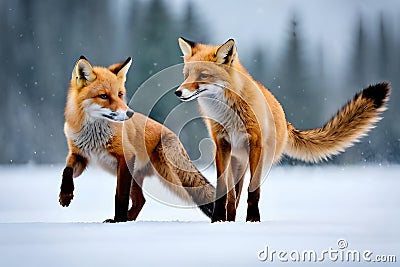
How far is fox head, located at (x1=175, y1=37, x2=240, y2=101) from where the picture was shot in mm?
3416

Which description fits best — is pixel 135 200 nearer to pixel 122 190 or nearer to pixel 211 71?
pixel 122 190

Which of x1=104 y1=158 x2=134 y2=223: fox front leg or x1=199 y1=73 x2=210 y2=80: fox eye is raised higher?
x1=199 y1=73 x2=210 y2=80: fox eye

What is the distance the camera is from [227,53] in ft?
11.5

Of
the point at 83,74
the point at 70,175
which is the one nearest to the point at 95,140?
the point at 70,175

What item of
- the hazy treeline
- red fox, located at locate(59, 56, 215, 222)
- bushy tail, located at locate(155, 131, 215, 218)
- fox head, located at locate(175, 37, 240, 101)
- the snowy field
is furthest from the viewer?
the hazy treeline

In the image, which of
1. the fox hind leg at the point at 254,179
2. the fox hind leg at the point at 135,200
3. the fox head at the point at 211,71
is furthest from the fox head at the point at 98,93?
the fox hind leg at the point at 254,179

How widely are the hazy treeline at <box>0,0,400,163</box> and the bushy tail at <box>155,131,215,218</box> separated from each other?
15.9 feet

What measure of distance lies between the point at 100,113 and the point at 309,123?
6.04 meters

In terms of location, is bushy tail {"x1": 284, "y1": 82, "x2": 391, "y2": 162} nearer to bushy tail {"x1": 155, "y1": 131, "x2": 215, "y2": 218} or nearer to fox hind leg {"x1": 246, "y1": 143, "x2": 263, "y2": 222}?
fox hind leg {"x1": 246, "y1": 143, "x2": 263, "y2": 222}

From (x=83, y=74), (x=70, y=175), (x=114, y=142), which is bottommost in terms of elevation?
(x=70, y=175)

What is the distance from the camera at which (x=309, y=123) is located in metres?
9.10

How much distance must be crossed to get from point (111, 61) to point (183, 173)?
573 centimetres

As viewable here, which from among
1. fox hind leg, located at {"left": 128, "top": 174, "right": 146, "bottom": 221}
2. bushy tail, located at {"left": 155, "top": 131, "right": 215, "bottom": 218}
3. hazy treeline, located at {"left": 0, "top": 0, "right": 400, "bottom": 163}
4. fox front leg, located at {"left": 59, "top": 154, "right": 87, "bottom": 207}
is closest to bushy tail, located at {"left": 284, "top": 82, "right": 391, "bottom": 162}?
bushy tail, located at {"left": 155, "top": 131, "right": 215, "bottom": 218}

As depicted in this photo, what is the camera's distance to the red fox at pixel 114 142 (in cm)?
353
